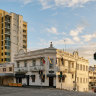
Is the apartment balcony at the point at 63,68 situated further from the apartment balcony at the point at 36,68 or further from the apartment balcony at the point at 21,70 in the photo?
the apartment balcony at the point at 21,70

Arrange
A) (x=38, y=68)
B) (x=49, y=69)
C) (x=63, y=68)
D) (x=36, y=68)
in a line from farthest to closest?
1. (x=63, y=68)
2. (x=36, y=68)
3. (x=38, y=68)
4. (x=49, y=69)

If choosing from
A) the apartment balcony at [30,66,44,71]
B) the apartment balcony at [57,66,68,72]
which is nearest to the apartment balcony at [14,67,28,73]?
the apartment balcony at [30,66,44,71]

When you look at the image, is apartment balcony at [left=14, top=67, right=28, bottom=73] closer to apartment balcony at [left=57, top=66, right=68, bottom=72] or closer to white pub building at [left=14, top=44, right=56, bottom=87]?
white pub building at [left=14, top=44, right=56, bottom=87]

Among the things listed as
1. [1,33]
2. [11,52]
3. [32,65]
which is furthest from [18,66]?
[1,33]

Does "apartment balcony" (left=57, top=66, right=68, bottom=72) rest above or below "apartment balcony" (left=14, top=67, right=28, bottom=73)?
above

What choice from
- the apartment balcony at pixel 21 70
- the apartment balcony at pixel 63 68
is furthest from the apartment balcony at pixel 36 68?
the apartment balcony at pixel 63 68

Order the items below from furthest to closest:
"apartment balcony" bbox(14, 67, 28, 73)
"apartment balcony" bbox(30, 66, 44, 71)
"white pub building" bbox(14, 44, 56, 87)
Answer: "apartment balcony" bbox(14, 67, 28, 73) < "apartment balcony" bbox(30, 66, 44, 71) < "white pub building" bbox(14, 44, 56, 87)

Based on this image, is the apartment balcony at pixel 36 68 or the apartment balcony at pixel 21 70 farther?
the apartment balcony at pixel 21 70

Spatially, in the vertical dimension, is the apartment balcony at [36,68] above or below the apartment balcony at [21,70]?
above

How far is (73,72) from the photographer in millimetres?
52750

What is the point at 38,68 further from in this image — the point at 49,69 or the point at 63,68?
the point at 63,68

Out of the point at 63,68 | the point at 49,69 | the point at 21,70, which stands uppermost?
the point at 63,68

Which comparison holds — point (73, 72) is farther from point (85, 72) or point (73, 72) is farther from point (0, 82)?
point (0, 82)

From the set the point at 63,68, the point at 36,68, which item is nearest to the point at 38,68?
the point at 36,68
